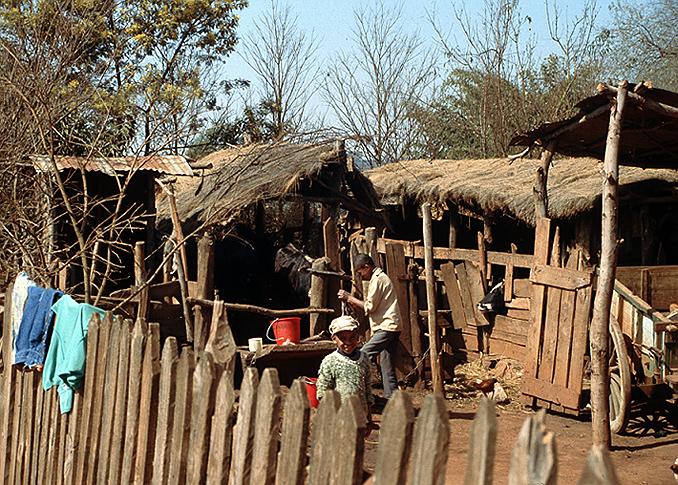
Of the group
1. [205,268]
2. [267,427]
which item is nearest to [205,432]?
[267,427]

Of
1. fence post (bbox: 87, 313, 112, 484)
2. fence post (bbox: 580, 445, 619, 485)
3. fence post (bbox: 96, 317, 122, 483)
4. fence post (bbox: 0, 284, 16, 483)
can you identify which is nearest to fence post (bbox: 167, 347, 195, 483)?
fence post (bbox: 96, 317, 122, 483)

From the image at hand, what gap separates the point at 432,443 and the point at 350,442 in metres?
0.35

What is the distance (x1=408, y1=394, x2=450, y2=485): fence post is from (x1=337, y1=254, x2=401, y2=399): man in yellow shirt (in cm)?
764

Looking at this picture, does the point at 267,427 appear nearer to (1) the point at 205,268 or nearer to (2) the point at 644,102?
(2) the point at 644,102

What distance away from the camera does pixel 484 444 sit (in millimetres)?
2156

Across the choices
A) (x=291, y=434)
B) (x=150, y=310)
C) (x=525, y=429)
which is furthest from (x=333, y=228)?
(x=525, y=429)

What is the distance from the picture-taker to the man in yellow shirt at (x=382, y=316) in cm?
1016

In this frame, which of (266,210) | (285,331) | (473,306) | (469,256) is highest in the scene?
(266,210)

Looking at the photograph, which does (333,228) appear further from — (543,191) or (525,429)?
(525,429)

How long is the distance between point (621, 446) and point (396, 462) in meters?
7.35

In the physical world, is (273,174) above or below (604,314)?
above

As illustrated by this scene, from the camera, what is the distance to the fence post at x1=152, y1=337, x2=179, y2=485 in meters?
3.62

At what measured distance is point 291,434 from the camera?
289cm

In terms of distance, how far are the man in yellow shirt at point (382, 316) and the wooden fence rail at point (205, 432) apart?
5321 millimetres
